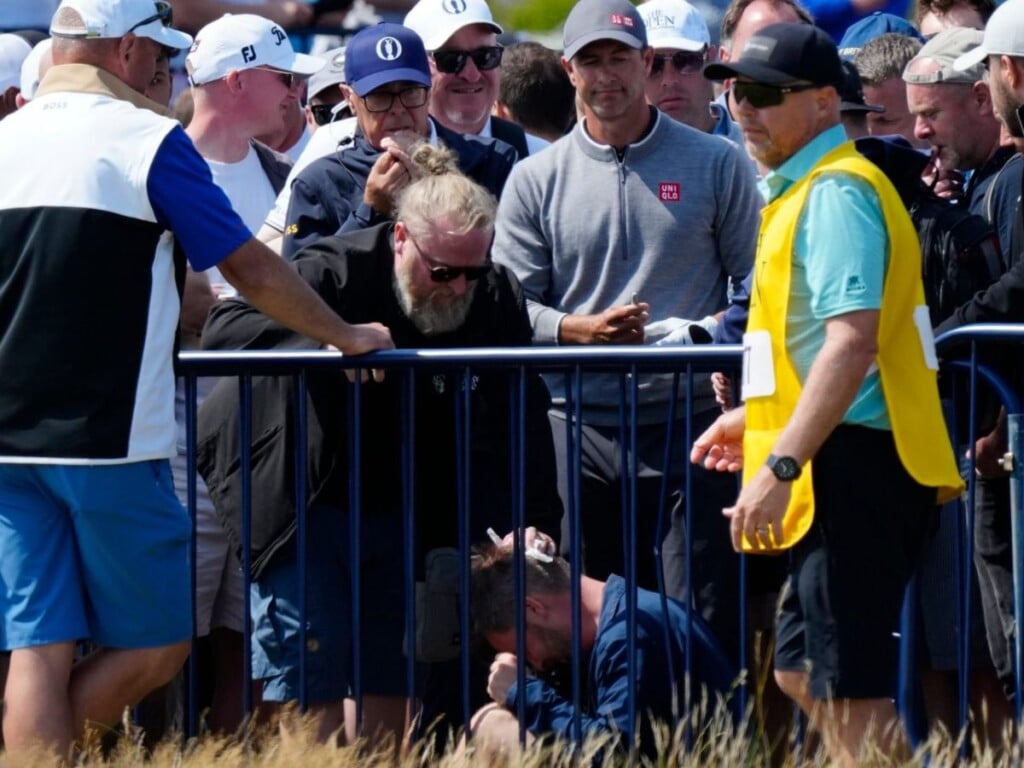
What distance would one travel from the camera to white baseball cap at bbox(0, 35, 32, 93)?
8406mm

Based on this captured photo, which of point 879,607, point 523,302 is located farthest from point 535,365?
point 879,607

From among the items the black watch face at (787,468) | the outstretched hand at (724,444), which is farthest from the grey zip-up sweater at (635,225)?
the black watch face at (787,468)

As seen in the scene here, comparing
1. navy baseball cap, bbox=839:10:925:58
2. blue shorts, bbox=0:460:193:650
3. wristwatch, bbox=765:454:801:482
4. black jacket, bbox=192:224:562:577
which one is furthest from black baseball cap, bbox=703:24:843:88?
navy baseball cap, bbox=839:10:925:58

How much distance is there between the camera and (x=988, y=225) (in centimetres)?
575

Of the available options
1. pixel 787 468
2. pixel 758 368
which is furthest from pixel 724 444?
pixel 787 468

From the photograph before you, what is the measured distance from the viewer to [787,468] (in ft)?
15.6

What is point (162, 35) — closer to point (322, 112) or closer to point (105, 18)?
point (105, 18)

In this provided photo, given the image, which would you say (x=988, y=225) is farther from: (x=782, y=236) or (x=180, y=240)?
(x=180, y=240)

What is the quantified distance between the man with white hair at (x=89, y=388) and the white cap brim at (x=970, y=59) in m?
2.26

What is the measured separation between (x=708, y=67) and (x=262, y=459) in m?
1.73

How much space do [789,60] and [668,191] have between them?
1.59 m

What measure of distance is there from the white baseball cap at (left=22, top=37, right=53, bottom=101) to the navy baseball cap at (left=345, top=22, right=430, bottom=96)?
1369 mm

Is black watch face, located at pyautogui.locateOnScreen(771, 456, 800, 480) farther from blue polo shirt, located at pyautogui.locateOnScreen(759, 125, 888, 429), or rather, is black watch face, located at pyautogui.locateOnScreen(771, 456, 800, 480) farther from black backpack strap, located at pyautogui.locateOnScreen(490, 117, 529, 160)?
black backpack strap, located at pyautogui.locateOnScreen(490, 117, 529, 160)

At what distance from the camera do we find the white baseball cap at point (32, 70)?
7.46 m
